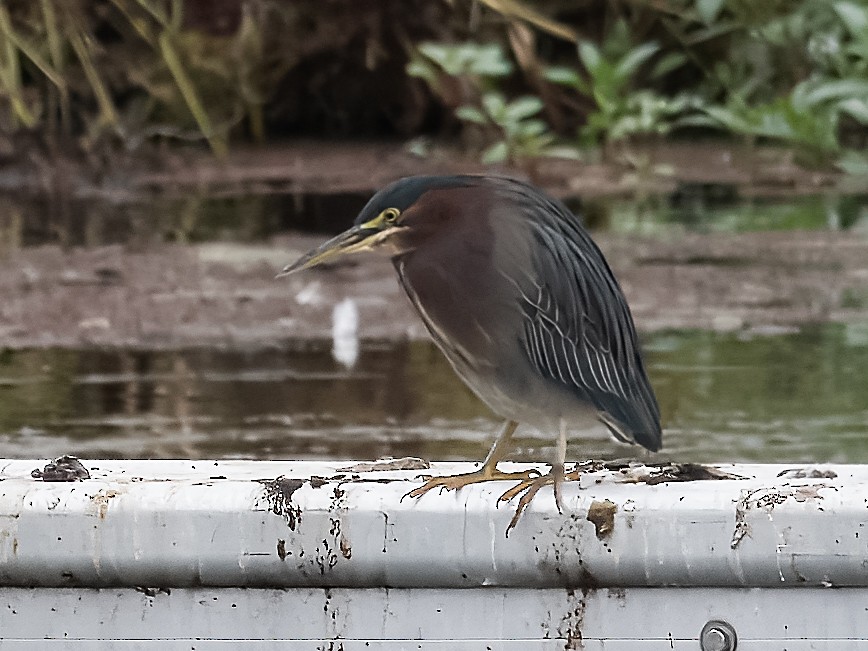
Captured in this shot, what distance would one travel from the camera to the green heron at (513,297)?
1949mm

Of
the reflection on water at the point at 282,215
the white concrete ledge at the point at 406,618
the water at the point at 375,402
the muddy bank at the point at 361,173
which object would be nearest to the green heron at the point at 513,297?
the white concrete ledge at the point at 406,618

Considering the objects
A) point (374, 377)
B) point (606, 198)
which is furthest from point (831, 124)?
point (374, 377)

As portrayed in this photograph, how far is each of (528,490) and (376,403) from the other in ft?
5.65

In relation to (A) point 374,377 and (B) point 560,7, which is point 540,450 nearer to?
(A) point 374,377

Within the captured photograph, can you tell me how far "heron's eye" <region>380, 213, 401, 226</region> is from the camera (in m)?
1.95

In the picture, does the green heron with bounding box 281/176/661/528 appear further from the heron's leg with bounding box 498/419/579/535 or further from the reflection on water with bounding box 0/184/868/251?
the reflection on water with bounding box 0/184/868/251

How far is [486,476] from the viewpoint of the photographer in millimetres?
2039

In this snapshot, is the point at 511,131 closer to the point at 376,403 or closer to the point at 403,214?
the point at 376,403

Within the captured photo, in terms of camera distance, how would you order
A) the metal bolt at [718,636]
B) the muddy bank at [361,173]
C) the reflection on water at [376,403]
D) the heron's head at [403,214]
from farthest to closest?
the muddy bank at [361,173] < the reflection on water at [376,403] < the heron's head at [403,214] < the metal bolt at [718,636]

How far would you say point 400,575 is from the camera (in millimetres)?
1887

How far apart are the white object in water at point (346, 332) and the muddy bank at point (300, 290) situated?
3 cm

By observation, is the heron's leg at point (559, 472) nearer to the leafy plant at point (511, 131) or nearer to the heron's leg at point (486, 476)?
the heron's leg at point (486, 476)

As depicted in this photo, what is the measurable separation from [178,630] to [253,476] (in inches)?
8.5

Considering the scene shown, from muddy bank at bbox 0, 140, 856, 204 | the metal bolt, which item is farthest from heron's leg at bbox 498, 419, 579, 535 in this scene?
muddy bank at bbox 0, 140, 856, 204
